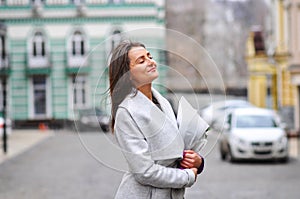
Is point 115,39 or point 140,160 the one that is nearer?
point 140,160

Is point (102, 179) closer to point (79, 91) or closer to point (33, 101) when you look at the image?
point (79, 91)

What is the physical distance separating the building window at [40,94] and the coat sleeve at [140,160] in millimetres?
38518

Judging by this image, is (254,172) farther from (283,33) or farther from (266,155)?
(283,33)

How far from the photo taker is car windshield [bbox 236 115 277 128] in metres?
19.5

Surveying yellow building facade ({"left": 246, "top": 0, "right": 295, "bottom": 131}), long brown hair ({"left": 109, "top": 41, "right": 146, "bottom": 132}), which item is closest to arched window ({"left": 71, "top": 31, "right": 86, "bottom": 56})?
yellow building facade ({"left": 246, "top": 0, "right": 295, "bottom": 131})

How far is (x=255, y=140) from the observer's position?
1845 cm

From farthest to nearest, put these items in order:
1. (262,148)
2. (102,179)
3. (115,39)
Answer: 1. (262,148)
2. (102,179)
3. (115,39)

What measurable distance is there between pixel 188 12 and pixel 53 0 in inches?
517

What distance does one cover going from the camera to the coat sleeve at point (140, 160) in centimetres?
351

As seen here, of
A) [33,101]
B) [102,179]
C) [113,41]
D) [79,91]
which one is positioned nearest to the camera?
[113,41]

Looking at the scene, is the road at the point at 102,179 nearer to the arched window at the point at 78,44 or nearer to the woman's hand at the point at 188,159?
the woman's hand at the point at 188,159

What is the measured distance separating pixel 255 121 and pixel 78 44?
911 inches

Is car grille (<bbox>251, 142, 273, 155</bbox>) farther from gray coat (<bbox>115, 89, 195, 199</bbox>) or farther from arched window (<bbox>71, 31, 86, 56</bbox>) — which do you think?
arched window (<bbox>71, 31, 86, 56</bbox>)

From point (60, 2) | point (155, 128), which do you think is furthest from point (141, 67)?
point (60, 2)
